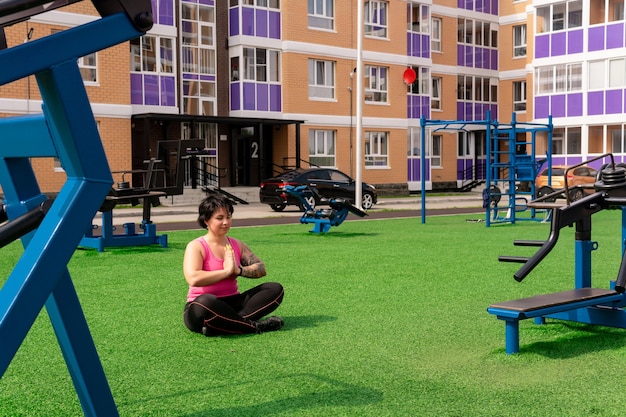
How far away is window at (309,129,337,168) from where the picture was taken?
3425 cm

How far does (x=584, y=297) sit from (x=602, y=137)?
3378cm

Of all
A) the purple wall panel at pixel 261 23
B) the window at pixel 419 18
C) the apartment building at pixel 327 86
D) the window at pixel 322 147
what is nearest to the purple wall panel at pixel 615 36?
the apartment building at pixel 327 86

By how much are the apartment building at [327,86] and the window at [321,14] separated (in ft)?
0.20

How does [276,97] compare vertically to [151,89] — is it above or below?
below

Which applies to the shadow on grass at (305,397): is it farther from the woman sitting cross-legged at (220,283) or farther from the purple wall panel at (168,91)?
the purple wall panel at (168,91)

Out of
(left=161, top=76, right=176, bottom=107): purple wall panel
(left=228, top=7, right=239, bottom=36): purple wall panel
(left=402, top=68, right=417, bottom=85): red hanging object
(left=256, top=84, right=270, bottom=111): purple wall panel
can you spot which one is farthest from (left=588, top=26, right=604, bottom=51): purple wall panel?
(left=161, top=76, right=176, bottom=107): purple wall panel

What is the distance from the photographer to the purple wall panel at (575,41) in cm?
3725

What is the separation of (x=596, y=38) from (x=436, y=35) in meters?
8.74

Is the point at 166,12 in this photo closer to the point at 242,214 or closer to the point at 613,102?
the point at 242,214

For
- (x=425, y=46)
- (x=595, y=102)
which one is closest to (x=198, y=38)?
(x=425, y=46)

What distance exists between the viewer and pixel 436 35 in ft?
138

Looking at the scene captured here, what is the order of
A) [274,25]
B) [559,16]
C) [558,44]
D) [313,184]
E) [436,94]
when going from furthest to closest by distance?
[436,94] → [559,16] → [558,44] → [274,25] → [313,184]

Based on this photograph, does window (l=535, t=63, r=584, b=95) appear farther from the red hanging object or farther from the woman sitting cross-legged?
the woman sitting cross-legged

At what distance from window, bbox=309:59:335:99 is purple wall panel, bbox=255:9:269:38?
99.1 inches
